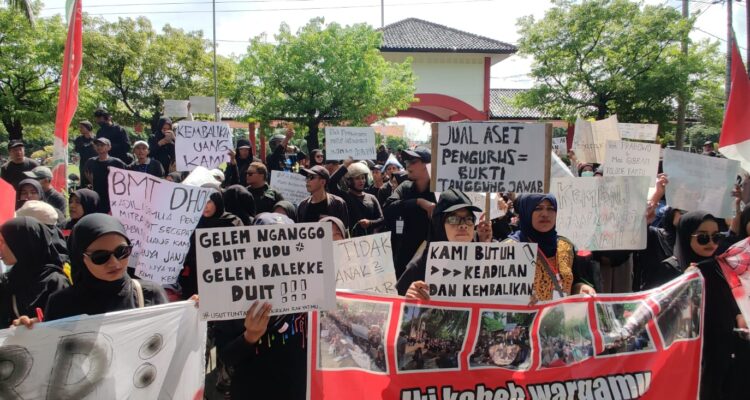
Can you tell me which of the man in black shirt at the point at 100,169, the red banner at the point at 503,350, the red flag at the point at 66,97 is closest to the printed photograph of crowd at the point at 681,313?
the red banner at the point at 503,350

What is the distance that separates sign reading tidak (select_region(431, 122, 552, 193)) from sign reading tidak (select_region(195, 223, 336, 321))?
157cm

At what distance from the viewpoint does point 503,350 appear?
10.2ft

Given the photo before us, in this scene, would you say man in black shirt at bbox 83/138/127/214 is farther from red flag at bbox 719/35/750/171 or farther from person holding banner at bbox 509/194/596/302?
red flag at bbox 719/35/750/171

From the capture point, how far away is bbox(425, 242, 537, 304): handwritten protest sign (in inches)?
122

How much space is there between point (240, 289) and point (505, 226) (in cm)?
429

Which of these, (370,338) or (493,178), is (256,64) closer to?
(493,178)

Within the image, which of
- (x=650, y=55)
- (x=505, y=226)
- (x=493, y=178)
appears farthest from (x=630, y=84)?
(x=493, y=178)

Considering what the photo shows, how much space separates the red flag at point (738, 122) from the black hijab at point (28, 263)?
5.70 meters

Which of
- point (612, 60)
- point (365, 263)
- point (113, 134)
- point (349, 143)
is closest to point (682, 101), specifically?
point (612, 60)

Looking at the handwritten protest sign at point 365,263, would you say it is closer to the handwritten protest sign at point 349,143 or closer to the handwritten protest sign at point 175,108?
the handwritten protest sign at point 349,143

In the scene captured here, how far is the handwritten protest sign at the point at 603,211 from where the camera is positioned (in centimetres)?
511

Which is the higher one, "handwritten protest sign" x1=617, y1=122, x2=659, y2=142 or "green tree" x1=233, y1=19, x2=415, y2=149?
"green tree" x1=233, y1=19, x2=415, y2=149

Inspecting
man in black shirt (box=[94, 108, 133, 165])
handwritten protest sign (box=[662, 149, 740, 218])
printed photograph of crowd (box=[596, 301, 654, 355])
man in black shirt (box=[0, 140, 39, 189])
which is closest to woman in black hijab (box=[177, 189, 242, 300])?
printed photograph of crowd (box=[596, 301, 654, 355])

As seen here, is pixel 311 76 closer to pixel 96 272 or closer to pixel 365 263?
pixel 365 263
